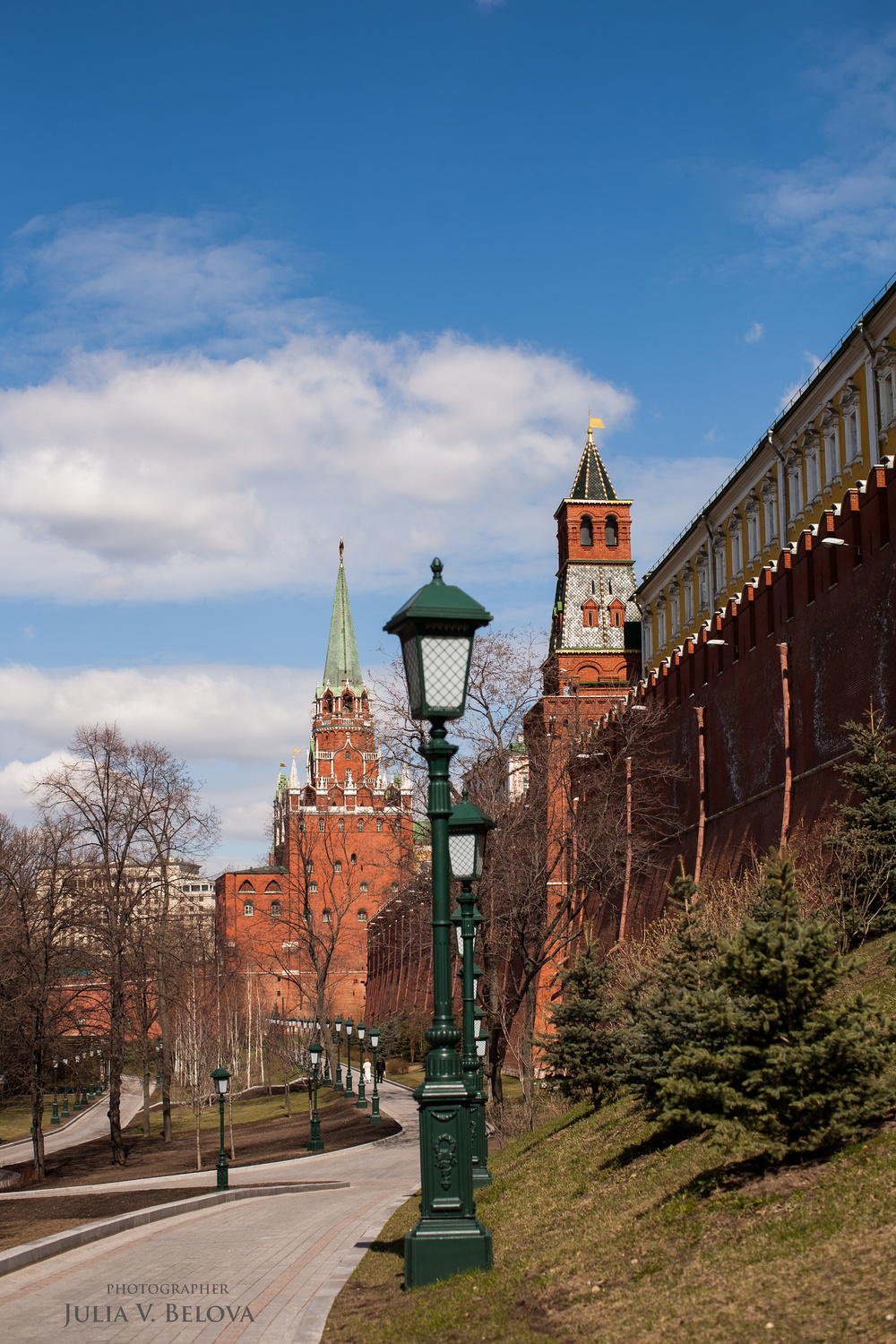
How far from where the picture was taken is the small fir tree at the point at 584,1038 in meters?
15.8

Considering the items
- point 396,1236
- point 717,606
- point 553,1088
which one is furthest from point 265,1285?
point 717,606

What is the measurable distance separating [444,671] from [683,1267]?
151 inches

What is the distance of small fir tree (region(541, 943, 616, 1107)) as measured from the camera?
621 inches

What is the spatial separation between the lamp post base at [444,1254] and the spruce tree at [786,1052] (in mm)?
1626

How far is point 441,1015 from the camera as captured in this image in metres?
8.33

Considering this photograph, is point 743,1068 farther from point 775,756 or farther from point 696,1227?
point 775,756

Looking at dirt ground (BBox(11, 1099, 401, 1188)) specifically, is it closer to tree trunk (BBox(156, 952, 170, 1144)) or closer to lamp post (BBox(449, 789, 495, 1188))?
tree trunk (BBox(156, 952, 170, 1144))

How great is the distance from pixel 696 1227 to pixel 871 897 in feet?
43.7

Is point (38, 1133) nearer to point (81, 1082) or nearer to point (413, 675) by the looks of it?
point (413, 675)

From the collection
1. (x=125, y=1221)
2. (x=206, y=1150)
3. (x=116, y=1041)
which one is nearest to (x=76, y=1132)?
(x=116, y=1041)

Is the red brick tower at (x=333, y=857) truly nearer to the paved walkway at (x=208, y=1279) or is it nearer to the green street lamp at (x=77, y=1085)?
the green street lamp at (x=77, y=1085)

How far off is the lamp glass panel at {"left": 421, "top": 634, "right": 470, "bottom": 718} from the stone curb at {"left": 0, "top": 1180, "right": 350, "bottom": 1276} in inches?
253

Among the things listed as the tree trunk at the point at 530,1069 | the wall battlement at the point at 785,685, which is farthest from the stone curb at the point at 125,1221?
the wall battlement at the point at 785,685

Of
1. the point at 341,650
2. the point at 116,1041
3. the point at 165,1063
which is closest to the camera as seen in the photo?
the point at 116,1041
